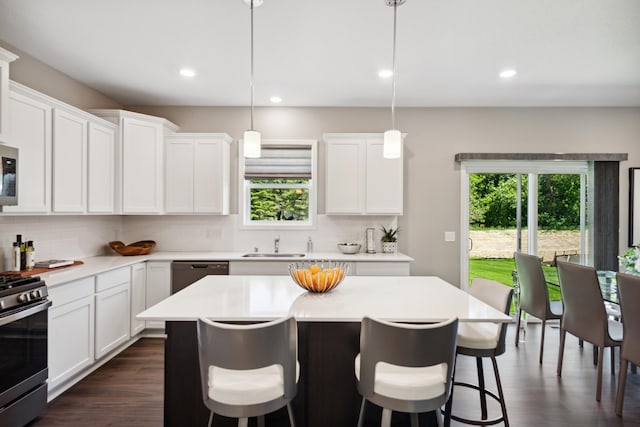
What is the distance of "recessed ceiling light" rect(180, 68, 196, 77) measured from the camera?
3421mm

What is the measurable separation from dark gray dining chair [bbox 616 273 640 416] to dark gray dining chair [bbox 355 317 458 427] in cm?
169

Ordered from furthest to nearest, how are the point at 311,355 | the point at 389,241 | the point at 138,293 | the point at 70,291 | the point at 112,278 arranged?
the point at 389,241 < the point at 138,293 < the point at 112,278 < the point at 70,291 < the point at 311,355

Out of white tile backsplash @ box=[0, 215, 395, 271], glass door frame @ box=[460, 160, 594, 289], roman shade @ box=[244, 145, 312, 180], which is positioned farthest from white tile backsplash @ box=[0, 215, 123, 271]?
glass door frame @ box=[460, 160, 594, 289]

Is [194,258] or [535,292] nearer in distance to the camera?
[535,292]

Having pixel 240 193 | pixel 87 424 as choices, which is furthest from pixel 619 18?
pixel 87 424

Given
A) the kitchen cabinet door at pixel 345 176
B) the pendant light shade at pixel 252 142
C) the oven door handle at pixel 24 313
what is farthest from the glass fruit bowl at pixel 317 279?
the kitchen cabinet door at pixel 345 176

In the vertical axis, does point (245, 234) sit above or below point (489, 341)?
above

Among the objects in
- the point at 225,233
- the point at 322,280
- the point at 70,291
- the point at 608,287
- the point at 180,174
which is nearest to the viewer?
the point at 322,280

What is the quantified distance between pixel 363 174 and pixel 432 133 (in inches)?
44.3

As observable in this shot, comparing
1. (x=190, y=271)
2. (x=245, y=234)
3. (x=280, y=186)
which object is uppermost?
(x=280, y=186)

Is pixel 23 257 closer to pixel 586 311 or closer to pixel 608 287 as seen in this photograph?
pixel 586 311

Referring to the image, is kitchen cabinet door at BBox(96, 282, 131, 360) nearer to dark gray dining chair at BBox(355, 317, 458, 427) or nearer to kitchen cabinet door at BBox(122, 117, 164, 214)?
kitchen cabinet door at BBox(122, 117, 164, 214)

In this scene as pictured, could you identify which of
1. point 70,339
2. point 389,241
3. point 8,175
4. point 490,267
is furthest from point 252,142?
point 490,267

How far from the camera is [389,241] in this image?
4.38 meters
